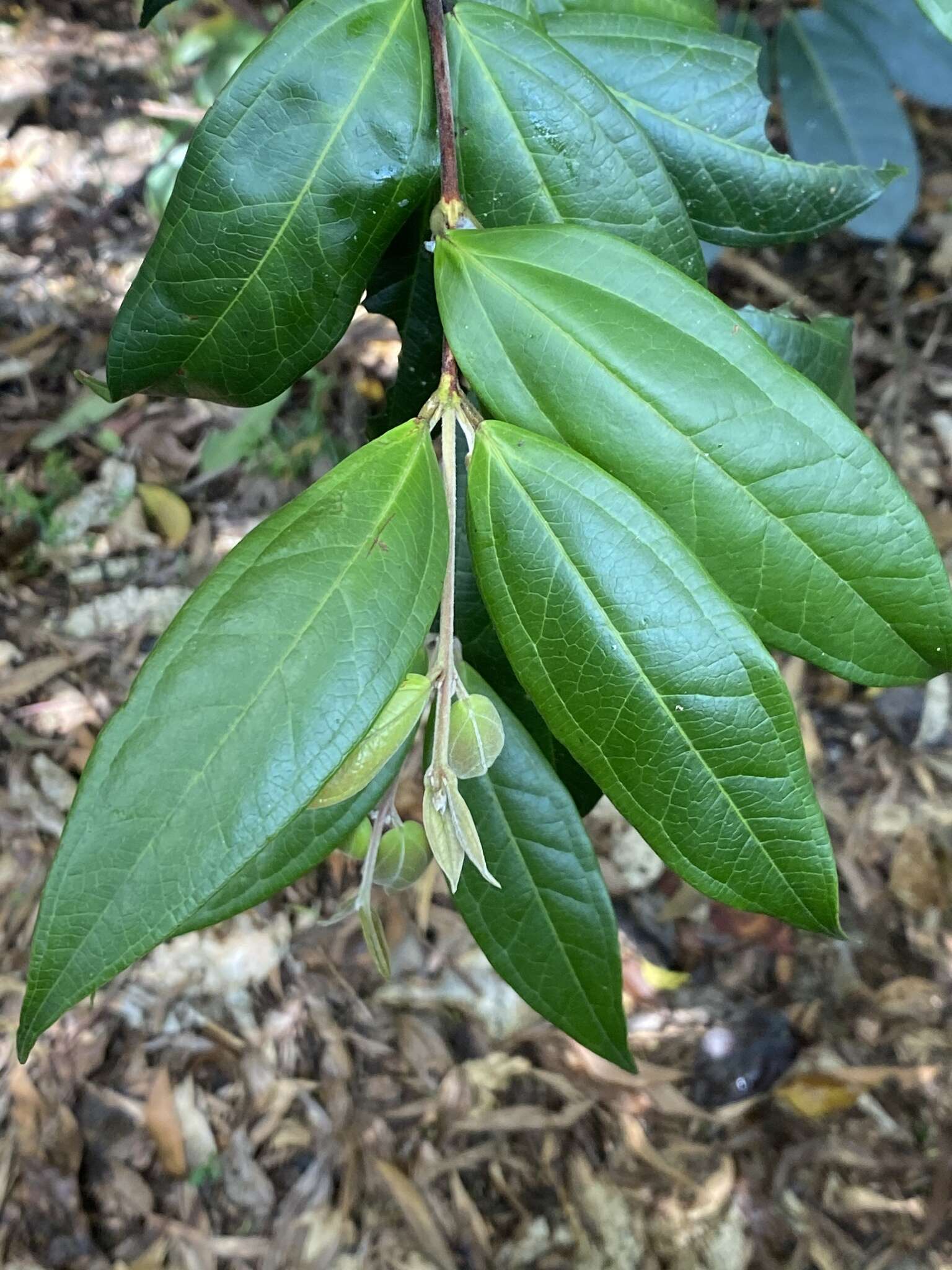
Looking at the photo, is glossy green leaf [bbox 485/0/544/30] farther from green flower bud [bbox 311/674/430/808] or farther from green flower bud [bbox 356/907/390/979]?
green flower bud [bbox 356/907/390/979]

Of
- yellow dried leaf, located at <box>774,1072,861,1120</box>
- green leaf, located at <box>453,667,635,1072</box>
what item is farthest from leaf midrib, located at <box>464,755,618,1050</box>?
yellow dried leaf, located at <box>774,1072,861,1120</box>

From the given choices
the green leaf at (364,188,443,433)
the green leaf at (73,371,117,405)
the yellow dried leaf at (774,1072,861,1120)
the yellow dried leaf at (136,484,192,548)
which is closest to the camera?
the green leaf at (73,371,117,405)

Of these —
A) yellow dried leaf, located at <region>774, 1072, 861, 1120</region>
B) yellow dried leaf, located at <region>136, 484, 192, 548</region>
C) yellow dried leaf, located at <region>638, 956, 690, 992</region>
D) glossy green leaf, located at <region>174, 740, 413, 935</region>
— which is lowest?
yellow dried leaf, located at <region>774, 1072, 861, 1120</region>

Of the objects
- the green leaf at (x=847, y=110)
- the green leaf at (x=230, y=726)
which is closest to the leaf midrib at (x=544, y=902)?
the green leaf at (x=230, y=726)

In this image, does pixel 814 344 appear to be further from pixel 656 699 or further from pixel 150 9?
pixel 150 9

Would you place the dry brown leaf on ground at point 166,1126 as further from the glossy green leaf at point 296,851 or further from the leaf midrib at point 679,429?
the leaf midrib at point 679,429

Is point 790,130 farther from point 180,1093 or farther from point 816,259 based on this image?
point 180,1093
